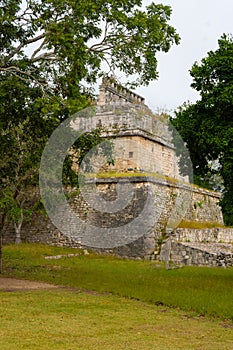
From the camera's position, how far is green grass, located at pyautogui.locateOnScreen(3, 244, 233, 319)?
11.7 m

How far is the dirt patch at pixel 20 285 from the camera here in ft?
44.1

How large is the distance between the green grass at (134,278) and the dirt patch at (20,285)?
0.57 m

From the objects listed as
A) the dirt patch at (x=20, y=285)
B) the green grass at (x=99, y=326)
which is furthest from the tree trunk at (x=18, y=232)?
→ the green grass at (x=99, y=326)

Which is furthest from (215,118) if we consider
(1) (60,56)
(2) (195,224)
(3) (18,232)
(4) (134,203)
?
(3) (18,232)

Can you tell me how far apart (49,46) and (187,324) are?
7.43m

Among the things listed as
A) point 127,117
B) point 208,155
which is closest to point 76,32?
point 208,155

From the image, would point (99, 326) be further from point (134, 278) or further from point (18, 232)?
point (18, 232)

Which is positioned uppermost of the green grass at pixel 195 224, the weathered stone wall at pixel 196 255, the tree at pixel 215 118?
the tree at pixel 215 118

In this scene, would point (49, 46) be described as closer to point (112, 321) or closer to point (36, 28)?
point (36, 28)

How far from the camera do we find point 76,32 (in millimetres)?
12922

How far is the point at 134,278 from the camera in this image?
16.0 m

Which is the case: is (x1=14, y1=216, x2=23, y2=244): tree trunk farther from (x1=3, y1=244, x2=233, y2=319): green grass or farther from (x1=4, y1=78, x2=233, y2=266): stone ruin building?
(x1=3, y1=244, x2=233, y2=319): green grass

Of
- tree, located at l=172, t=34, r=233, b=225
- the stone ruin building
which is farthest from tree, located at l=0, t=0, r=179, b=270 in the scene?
the stone ruin building

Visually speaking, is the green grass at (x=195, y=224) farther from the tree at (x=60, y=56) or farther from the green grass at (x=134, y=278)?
the tree at (x=60, y=56)
